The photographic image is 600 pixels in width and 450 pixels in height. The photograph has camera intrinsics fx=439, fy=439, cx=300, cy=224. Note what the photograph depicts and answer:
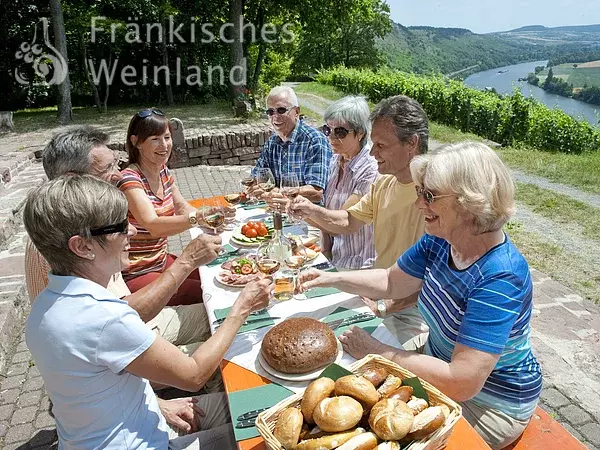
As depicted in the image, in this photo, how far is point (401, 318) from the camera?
8.82ft

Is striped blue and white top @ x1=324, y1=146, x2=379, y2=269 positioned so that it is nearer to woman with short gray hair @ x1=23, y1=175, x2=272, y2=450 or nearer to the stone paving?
the stone paving

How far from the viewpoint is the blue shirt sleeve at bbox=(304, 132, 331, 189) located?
428 centimetres

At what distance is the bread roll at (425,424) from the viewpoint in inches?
51.2

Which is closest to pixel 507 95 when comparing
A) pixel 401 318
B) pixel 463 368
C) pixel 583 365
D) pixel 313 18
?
pixel 313 18

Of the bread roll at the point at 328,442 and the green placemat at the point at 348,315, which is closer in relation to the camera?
the bread roll at the point at 328,442

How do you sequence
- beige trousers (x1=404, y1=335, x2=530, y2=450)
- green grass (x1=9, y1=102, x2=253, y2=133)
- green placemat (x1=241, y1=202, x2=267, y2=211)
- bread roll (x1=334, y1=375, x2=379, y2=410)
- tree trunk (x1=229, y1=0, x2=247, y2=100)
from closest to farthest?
1. bread roll (x1=334, y1=375, x2=379, y2=410)
2. beige trousers (x1=404, y1=335, x2=530, y2=450)
3. green placemat (x1=241, y1=202, x2=267, y2=211)
4. green grass (x1=9, y1=102, x2=253, y2=133)
5. tree trunk (x1=229, y1=0, x2=247, y2=100)

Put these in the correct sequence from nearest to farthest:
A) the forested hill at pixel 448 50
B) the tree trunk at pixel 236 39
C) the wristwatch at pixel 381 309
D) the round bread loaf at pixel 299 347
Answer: the round bread loaf at pixel 299 347 < the wristwatch at pixel 381 309 < the tree trunk at pixel 236 39 < the forested hill at pixel 448 50

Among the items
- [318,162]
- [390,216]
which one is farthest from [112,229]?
[318,162]

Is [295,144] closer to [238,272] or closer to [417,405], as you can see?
[238,272]

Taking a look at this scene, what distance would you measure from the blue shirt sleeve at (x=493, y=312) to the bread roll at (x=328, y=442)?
632mm

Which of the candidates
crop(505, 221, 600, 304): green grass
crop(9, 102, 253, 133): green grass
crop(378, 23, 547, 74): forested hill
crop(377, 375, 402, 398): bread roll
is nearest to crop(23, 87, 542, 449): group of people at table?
crop(377, 375, 402, 398): bread roll

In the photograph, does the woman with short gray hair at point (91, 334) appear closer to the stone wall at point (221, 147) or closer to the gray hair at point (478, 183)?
the gray hair at point (478, 183)

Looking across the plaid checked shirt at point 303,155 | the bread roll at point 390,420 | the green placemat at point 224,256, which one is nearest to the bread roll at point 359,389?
the bread roll at point 390,420

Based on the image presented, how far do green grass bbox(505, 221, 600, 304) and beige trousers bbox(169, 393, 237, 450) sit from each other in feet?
13.6
